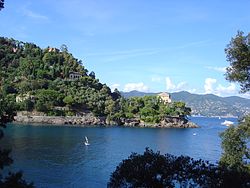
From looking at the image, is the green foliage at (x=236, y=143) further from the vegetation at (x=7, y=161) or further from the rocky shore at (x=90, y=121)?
the rocky shore at (x=90, y=121)

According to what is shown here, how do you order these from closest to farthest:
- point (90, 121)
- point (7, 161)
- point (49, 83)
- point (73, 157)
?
point (7, 161), point (73, 157), point (90, 121), point (49, 83)

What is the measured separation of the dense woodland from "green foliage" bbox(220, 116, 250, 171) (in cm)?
10923

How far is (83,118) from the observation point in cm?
14175

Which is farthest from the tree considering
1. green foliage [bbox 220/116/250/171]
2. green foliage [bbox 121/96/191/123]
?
green foliage [bbox 121/96/191/123]

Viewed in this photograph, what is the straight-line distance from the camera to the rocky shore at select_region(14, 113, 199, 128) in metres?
135

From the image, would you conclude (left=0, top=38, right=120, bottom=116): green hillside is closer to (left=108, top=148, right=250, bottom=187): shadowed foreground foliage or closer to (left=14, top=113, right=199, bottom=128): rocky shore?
(left=14, top=113, right=199, bottom=128): rocky shore

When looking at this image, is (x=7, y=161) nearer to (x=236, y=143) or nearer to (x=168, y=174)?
Result: (x=168, y=174)

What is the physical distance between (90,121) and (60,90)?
18.1m

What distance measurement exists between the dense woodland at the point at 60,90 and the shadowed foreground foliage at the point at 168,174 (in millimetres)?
115852

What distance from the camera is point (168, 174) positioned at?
18719 millimetres

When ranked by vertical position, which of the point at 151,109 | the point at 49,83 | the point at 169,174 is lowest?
the point at 169,174

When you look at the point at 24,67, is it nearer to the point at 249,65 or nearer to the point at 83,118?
the point at 83,118

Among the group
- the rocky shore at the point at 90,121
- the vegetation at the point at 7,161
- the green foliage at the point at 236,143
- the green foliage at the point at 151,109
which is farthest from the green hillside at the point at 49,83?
the vegetation at the point at 7,161

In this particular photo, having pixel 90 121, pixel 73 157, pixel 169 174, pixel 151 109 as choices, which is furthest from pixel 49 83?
pixel 169 174
